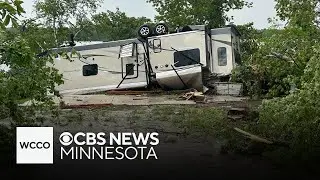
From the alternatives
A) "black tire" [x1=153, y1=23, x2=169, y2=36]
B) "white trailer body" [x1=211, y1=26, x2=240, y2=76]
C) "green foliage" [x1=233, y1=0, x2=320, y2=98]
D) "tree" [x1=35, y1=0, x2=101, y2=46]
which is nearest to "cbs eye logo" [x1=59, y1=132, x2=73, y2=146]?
"green foliage" [x1=233, y1=0, x2=320, y2=98]

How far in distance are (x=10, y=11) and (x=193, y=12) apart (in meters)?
9.17

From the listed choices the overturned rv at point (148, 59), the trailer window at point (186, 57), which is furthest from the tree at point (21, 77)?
the trailer window at point (186, 57)

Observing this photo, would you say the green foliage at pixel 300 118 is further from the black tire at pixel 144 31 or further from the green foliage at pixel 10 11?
the black tire at pixel 144 31

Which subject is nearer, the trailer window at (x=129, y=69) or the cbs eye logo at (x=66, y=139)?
the cbs eye logo at (x=66, y=139)

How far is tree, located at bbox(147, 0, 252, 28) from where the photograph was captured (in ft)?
36.4

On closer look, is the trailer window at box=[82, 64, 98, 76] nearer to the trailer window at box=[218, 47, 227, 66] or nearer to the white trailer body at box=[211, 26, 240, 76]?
the white trailer body at box=[211, 26, 240, 76]

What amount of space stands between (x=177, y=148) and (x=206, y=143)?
0.55m

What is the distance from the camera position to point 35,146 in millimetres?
2822

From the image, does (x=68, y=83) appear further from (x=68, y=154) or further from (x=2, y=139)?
(x=68, y=154)

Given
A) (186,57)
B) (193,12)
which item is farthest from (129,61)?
(193,12)

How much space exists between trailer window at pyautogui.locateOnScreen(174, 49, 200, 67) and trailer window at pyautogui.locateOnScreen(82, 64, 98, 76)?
172cm

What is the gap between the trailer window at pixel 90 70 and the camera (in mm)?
10803

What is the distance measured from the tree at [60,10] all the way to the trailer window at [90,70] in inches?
39.9

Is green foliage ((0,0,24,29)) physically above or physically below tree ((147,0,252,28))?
below
